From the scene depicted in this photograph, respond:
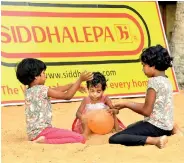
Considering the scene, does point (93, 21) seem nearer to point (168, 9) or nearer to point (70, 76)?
point (70, 76)

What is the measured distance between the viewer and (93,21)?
9875mm

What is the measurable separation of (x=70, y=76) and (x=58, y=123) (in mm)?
2273

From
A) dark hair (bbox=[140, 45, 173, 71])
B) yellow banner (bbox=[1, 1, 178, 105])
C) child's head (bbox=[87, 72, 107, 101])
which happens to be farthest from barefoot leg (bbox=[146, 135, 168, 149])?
yellow banner (bbox=[1, 1, 178, 105])

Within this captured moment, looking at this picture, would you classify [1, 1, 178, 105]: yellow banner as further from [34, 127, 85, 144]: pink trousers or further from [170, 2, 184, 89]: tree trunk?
→ [34, 127, 85, 144]: pink trousers

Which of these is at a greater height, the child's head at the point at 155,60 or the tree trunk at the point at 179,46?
the child's head at the point at 155,60

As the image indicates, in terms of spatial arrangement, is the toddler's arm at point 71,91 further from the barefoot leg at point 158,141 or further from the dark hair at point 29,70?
the barefoot leg at point 158,141

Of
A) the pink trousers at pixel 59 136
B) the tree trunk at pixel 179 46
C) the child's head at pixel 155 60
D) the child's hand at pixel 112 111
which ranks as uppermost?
the child's head at pixel 155 60

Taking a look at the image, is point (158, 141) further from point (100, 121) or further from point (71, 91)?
point (71, 91)

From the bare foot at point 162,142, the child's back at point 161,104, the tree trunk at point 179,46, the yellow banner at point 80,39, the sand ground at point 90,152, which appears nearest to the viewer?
the sand ground at point 90,152

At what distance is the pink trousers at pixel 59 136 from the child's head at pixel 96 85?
0.65 meters

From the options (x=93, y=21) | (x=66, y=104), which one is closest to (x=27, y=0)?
(x=93, y=21)

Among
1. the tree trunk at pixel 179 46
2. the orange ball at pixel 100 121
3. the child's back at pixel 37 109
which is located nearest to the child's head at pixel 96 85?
the orange ball at pixel 100 121

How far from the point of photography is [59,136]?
18.1 feet

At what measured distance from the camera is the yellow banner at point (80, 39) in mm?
A: 9062
